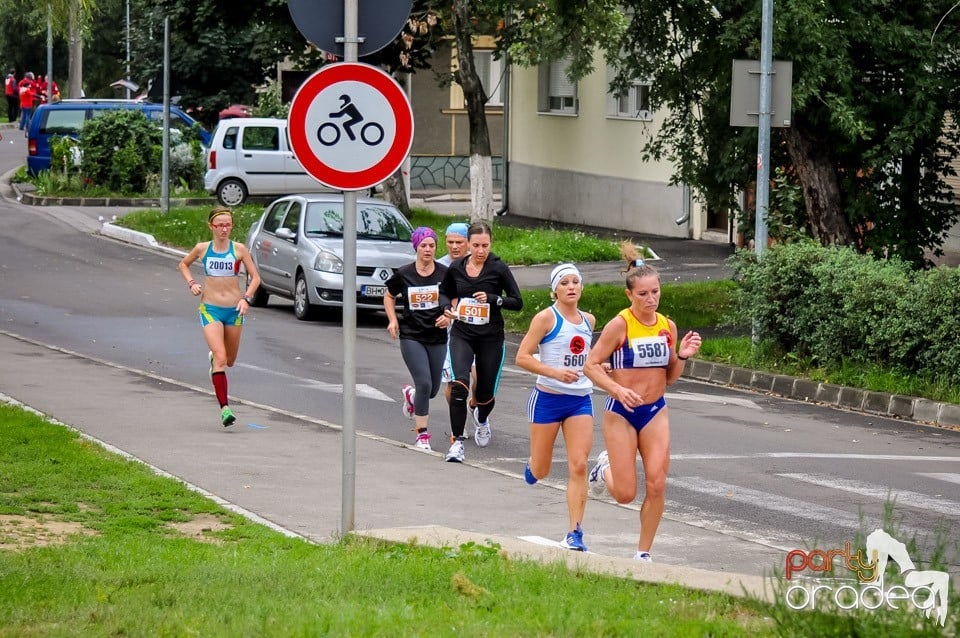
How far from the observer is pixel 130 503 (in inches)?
371

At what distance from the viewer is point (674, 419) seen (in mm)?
14188

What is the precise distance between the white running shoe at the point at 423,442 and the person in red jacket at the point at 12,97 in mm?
55760

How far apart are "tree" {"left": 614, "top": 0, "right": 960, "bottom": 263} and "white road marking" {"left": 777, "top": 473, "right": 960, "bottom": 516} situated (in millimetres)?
7663

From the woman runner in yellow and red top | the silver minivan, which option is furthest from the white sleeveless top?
the silver minivan

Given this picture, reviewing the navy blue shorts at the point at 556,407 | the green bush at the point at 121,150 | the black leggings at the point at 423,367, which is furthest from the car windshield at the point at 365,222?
the green bush at the point at 121,150

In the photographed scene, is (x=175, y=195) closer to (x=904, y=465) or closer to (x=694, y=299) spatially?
(x=694, y=299)

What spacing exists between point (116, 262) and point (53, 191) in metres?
12.2

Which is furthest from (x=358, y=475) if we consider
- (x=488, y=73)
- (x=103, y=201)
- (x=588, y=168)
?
(x=488, y=73)

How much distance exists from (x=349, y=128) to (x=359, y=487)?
11.2 feet

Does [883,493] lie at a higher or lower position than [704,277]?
lower

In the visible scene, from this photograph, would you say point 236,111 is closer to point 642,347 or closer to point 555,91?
point 555,91

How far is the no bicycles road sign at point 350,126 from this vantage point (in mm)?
7867

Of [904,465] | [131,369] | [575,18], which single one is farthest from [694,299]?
[904,465]

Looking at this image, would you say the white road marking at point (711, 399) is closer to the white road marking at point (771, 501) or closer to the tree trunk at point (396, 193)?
the white road marking at point (771, 501)
